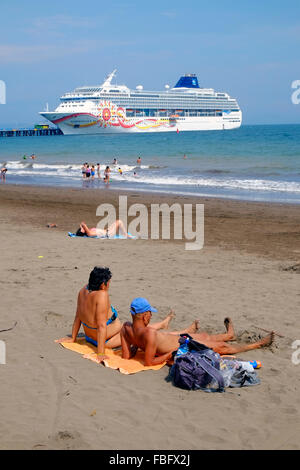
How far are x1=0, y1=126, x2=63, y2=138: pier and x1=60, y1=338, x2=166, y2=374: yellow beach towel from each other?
7802 cm

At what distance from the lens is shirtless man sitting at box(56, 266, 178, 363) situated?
477 cm

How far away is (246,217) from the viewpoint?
13.5 m

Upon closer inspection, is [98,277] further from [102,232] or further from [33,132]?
[33,132]

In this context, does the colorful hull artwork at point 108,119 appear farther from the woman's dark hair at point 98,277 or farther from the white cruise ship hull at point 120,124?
the woman's dark hair at point 98,277

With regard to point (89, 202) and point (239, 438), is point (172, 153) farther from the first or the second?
point (239, 438)

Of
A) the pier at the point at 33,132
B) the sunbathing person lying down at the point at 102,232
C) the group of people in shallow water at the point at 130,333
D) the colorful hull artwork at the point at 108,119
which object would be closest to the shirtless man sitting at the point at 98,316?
the group of people in shallow water at the point at 130,333

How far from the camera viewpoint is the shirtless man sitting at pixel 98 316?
4.77m

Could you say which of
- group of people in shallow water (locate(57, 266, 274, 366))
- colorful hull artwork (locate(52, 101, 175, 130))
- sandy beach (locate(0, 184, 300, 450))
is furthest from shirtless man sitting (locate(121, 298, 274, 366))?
colorful hull artwork (locate(52, 101, 175, 130))

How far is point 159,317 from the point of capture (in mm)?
5859

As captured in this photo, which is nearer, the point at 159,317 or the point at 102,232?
the point at 159,317

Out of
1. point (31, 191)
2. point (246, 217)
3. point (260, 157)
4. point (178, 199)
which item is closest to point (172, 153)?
point (260, 157)

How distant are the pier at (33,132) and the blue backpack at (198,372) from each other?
7882 cm

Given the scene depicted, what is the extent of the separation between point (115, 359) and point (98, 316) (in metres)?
0.40

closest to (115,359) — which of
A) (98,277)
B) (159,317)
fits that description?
(98,277)
